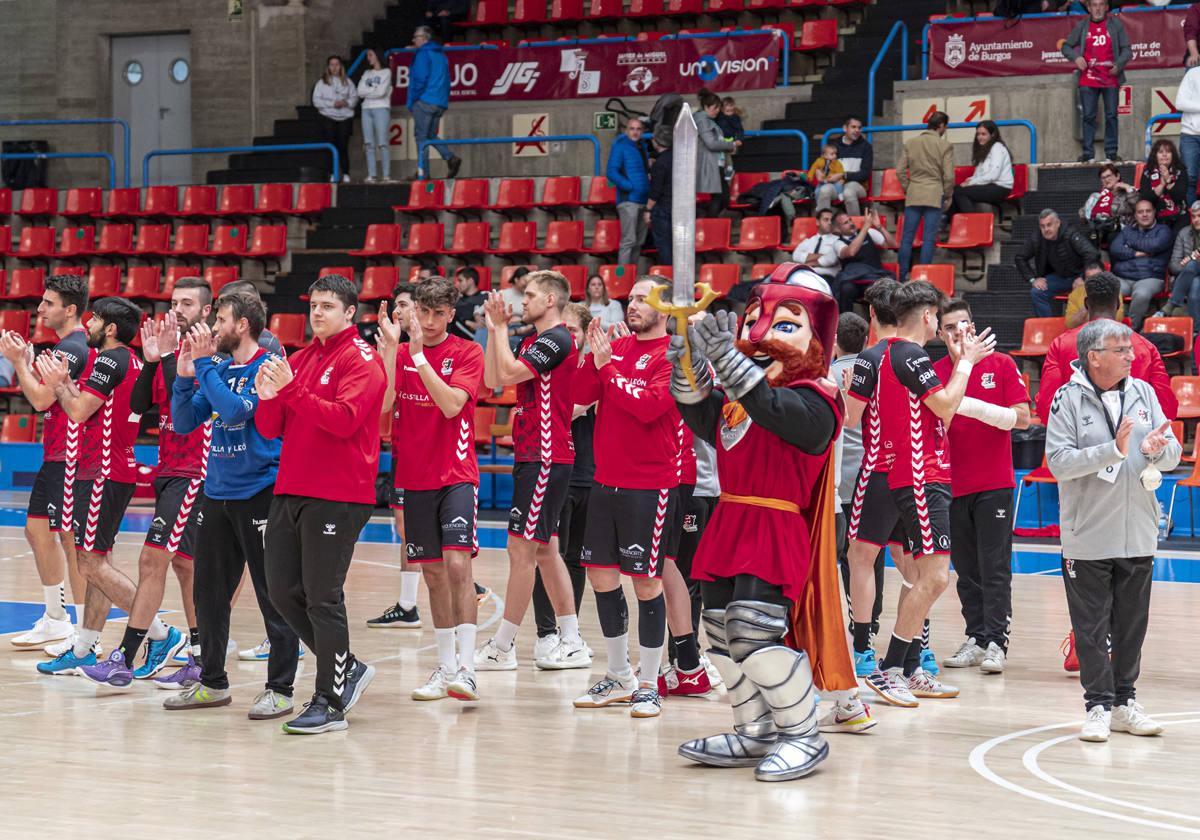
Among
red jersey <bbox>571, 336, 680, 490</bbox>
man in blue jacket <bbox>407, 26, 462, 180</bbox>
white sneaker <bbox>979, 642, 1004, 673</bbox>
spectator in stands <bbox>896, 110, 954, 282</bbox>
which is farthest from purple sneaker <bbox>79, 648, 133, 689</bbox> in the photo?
man in blue jacket <bbox>407, 26, 462, 180</bbox>

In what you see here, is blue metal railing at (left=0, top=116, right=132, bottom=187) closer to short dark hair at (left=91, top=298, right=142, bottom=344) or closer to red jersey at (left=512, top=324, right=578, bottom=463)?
short dark hair at (left=91, top=298, right=142, bottom=344)

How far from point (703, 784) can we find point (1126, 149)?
44.5 ft

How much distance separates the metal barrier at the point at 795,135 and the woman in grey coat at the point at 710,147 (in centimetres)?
75

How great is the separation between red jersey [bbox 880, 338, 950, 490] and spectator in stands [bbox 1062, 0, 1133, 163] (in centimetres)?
984

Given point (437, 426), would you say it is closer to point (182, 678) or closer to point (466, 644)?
point (466, 644)

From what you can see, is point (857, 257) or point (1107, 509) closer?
point (1107, 509)

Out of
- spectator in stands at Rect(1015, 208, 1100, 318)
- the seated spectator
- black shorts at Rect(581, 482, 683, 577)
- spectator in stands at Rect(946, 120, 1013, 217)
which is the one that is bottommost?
black shorts at Rect(581, 482, 683, 577)

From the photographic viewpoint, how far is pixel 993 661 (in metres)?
8.11

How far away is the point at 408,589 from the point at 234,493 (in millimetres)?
2850

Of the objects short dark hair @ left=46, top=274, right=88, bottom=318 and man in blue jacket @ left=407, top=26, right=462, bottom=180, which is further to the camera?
man in blue jacket @ left=407, top=26, right=462, bottom=180

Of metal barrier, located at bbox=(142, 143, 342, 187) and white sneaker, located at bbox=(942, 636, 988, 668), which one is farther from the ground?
metal barrier, located at bbox=(142, 143, 342, 187)

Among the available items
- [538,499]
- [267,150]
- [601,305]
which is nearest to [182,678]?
[538,499]

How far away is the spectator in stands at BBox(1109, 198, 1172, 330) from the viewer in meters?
14.4

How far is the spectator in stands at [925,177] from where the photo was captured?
15.6 metres
